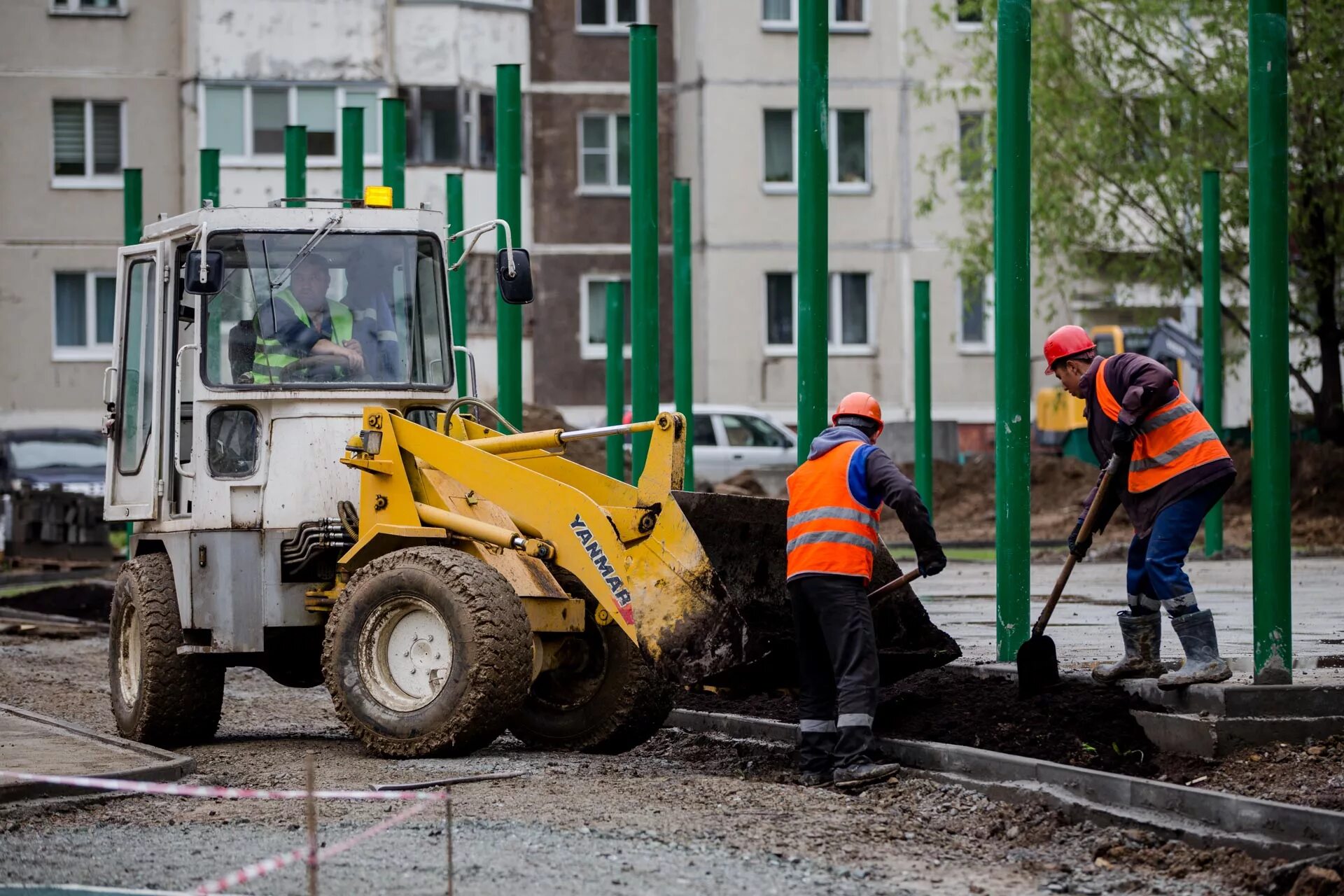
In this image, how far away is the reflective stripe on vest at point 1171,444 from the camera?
9.70 metres

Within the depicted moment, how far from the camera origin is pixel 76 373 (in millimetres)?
41125

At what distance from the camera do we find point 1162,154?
100 ft

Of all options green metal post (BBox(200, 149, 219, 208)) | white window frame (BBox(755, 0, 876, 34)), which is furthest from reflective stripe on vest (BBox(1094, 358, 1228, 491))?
white window frame (BBox(755, 0, 876, 34))

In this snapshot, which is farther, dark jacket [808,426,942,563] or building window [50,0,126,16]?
building window [50,0,126,16]

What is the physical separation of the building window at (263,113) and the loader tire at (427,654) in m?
30.9

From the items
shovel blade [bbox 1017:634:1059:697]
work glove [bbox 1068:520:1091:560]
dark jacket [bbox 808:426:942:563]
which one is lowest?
shovel blade [bbox 1017:634:1059:697]

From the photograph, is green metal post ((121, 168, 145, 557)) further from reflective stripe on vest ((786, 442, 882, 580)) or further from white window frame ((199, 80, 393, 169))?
white window frame ((199, 80, 393, 169))

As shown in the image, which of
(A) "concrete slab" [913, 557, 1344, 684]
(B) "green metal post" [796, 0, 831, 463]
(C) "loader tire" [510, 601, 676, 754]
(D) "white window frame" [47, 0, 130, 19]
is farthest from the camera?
(D) "white window frame" [47, 0, 130, 19]

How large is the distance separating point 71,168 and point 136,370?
31033 mm

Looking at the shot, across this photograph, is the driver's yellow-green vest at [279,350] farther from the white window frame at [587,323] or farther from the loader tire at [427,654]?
the white window frame at [587,323]

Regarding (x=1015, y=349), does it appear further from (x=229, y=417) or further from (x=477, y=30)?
(x=477, y=30)

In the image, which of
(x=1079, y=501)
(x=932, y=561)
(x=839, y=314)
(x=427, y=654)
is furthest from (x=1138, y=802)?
(x=839, y=314)

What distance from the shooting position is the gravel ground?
7.25 metres

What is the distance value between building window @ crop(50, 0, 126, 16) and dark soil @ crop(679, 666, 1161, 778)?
33637 millimetres
